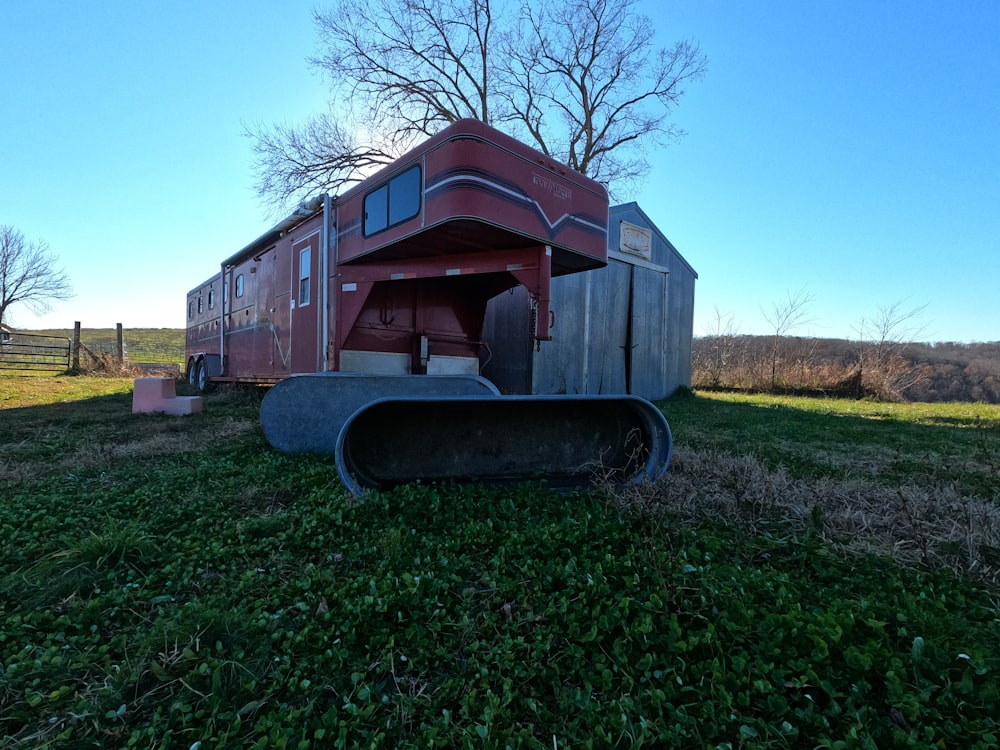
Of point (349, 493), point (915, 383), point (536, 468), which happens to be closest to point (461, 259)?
point (536, 468)

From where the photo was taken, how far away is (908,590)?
6.27 feet

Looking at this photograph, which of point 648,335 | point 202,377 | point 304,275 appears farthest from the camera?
point 648,335

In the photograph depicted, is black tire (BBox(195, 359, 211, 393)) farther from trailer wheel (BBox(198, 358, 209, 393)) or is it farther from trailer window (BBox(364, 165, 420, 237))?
trailer window (BBox(364, 165, 420, 237))

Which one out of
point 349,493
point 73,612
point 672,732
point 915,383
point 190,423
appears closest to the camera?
point 672,732

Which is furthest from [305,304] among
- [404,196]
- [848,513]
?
[848,513]

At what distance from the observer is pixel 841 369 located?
16766 mm

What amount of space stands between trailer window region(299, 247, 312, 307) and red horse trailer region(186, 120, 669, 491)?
29mm

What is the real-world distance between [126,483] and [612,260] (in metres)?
10.1

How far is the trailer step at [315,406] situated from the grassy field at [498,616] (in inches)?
33.7

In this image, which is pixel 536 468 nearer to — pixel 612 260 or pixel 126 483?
pixel 126 483

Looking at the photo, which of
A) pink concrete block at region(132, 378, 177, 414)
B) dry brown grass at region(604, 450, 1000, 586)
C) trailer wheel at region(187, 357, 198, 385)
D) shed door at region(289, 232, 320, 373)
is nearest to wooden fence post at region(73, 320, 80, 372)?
trailer wheel at region(187, 357, 198, 385)

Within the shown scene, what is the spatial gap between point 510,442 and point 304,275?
13.7 feet

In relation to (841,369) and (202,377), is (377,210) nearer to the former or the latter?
(202,377)

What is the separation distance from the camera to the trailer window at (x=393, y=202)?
15.2 ft
